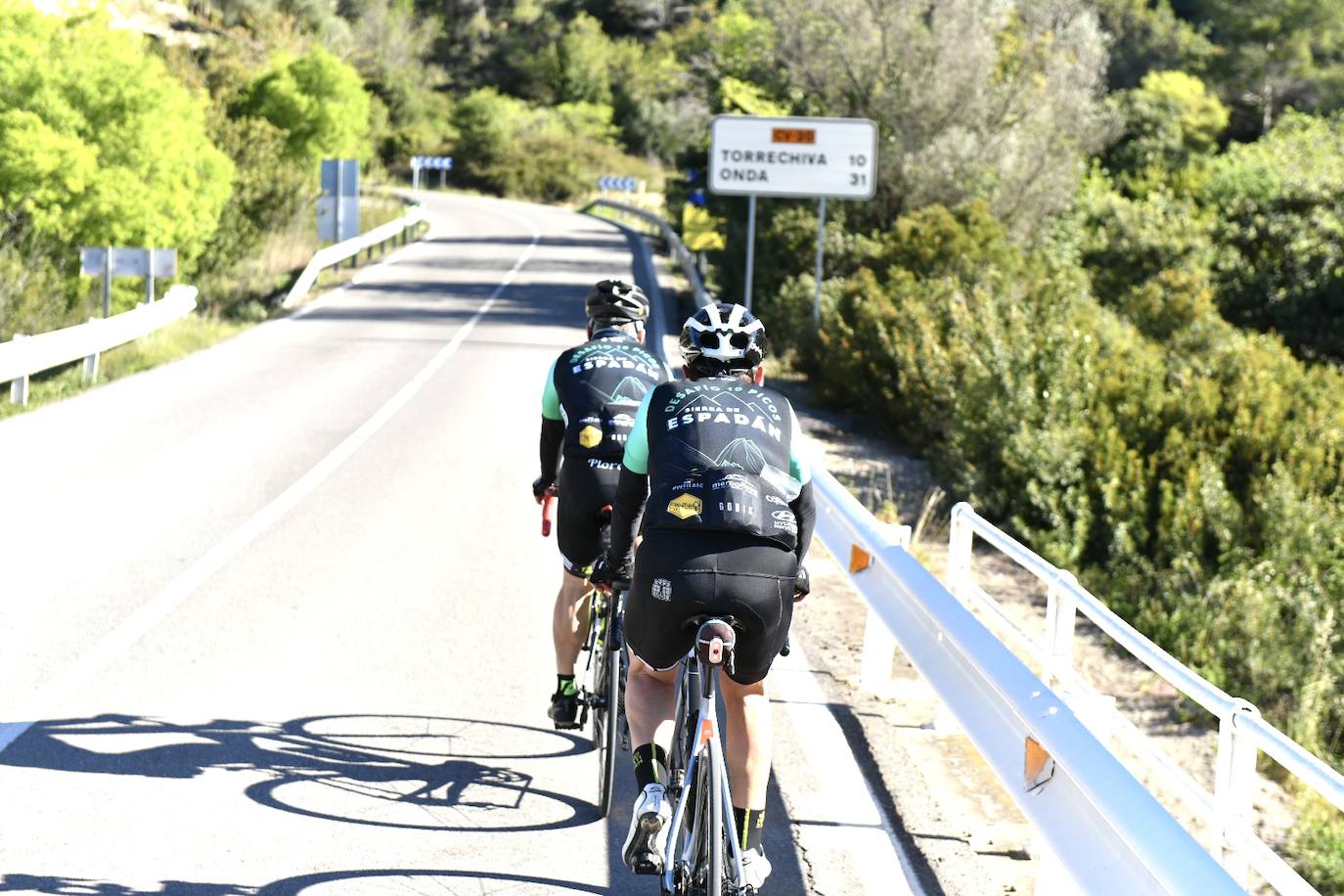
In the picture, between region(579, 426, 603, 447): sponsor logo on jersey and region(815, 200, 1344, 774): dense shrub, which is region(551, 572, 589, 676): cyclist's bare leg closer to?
region(579, 426, 603, 447): sponsor logo on jersey

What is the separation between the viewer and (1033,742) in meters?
5.03

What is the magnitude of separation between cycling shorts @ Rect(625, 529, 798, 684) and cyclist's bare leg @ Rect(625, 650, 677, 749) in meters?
0.32

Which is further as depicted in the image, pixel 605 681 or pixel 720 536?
pixel 605 681

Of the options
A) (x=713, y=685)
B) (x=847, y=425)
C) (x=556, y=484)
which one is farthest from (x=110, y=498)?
(x=847, y=425)

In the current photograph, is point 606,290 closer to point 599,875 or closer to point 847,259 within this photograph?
point 599,875

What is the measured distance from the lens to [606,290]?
21.7 feet

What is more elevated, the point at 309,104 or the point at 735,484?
the point at 309,104

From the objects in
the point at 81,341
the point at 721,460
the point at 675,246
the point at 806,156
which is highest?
the point at 806,156

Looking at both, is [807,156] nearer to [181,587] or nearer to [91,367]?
[91,367]

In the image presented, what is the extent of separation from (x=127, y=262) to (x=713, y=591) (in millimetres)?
17760

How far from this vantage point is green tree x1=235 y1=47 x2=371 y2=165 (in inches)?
1892

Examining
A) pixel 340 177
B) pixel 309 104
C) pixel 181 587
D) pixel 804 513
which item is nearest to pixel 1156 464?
pixel 181 587

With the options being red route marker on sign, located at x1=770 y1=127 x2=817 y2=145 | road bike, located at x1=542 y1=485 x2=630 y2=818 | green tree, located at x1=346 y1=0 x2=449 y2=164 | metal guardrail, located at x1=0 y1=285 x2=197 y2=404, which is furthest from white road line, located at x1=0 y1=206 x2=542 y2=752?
green tree, located at x1=346 y1=0 x2=449 y2=164

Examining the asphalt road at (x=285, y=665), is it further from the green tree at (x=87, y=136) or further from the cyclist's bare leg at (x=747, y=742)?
the green tree at (x=87, y=136)
